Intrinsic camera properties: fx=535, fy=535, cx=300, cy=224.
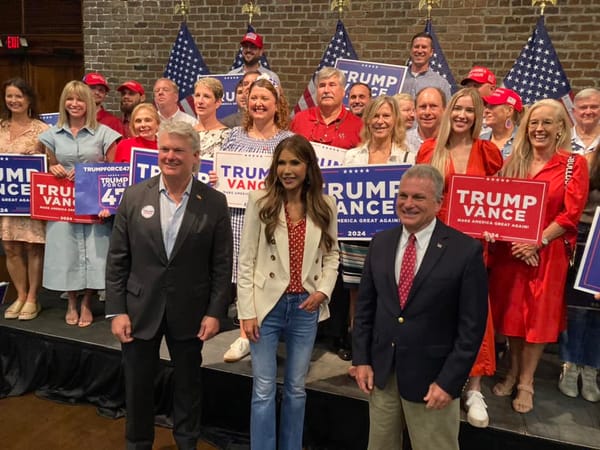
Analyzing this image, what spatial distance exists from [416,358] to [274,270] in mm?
709

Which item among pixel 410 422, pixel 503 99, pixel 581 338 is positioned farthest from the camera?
pixel 503 99

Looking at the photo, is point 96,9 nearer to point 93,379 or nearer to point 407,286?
point 93,379

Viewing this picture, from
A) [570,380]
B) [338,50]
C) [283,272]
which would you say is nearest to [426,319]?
[283,272]

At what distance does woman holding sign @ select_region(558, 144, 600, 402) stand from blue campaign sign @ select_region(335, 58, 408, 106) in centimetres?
208

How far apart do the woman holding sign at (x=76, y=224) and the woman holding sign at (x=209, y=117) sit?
0.61 meters

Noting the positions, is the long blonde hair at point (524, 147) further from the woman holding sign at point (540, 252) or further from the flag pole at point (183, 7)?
the flag pole at point (183, 7)

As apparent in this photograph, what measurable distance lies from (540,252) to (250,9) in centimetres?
490

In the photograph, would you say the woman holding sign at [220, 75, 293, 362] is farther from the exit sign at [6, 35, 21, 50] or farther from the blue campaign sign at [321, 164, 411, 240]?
the exit sign at [6, 35, 21, 50]

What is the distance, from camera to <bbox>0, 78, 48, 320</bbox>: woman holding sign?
11.7ft

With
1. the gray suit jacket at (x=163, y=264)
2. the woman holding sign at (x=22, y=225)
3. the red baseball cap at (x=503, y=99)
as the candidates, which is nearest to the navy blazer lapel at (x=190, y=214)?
the gray suit jacket at (x=163, y=264)

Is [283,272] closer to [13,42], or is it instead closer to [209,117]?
[209,117]

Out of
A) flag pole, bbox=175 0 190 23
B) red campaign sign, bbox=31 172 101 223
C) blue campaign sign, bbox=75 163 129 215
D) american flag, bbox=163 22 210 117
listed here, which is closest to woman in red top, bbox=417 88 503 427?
blue campaign sign, bbox=75 163 129 215

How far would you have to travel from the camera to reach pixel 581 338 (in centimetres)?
287

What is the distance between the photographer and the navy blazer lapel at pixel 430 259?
6.07ft
